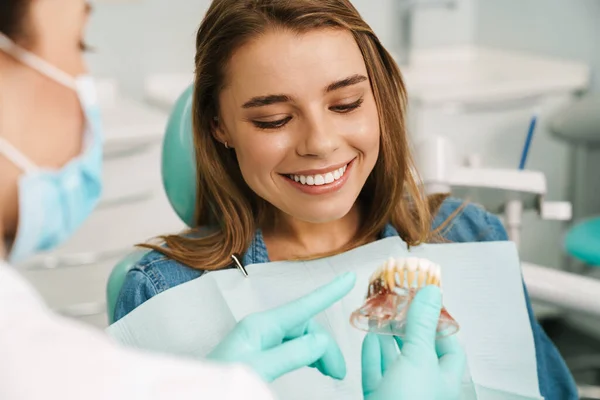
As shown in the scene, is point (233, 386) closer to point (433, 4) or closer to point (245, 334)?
point (245, 334)

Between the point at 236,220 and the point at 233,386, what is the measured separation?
24.7 inches

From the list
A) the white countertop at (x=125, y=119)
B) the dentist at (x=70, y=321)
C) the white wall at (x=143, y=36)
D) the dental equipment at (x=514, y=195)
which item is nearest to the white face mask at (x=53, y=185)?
the dentist at (x=70, y=321)

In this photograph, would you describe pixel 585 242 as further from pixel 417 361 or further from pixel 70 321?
pixel 70 321

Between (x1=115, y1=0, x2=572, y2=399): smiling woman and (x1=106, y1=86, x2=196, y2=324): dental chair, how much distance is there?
0.05m

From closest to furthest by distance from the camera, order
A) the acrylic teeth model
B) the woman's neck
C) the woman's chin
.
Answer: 1. the acrylic teeth model
2. the woman's chin
3. the woman's neck

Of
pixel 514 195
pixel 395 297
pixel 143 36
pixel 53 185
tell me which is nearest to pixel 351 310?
pixel 395 297

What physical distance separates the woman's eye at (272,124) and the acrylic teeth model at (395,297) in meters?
0.20

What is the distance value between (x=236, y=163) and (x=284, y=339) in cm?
34

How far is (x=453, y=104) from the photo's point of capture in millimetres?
2123

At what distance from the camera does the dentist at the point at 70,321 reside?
1.31 feet

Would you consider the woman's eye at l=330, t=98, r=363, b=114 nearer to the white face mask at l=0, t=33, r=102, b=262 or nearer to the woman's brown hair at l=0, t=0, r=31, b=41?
the white face mask at l=0, t=33, r=102, b=262

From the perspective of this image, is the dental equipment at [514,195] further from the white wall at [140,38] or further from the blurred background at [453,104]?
the white wall at [140,38]

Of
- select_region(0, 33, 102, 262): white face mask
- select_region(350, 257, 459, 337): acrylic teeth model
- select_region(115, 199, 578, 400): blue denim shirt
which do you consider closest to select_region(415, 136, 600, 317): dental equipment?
select_region(115, 199, 578, 400): blue denim shirt

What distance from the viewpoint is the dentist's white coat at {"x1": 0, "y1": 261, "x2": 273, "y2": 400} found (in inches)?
15.2
